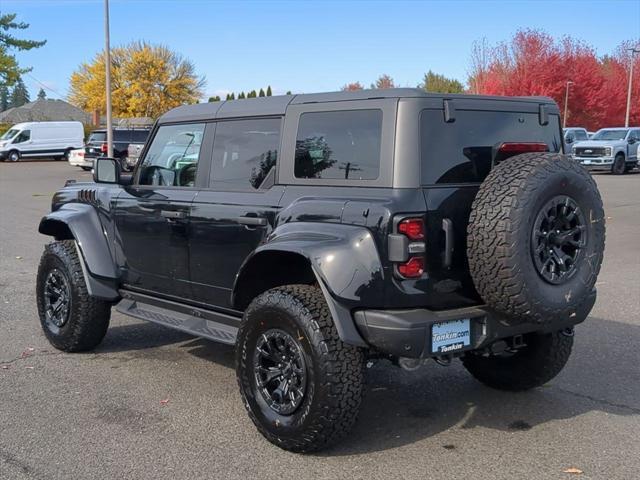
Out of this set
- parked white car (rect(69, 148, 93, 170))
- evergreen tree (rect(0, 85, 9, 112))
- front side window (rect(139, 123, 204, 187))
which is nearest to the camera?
front side window (rect(139, 123, 204, 187))

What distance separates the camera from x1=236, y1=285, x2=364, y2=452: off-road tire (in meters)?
3.81

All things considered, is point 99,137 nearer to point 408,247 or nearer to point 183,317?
point 183,317

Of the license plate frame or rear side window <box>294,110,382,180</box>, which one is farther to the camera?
rear side window <box>294,110,382,180</box>

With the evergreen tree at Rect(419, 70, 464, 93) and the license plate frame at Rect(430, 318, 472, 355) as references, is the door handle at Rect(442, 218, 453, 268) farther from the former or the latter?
the evergreen tree at Rect(419, 70, 464, 93)

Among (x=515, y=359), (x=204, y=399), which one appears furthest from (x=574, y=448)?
(x=204, y=399)

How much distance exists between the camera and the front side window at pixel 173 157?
516 cm

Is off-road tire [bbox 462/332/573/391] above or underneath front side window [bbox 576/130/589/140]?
underneath

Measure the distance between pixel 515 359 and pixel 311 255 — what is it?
192 centimetres

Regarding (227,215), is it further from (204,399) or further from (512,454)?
(512,454)

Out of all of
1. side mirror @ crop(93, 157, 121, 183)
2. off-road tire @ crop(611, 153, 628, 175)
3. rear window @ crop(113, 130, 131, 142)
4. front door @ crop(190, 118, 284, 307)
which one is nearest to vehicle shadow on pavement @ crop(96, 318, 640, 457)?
front door @ crop(190, 118, 284, 307)

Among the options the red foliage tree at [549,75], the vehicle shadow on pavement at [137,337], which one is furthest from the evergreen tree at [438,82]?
the vehicle shadow on pavement at [137,337]

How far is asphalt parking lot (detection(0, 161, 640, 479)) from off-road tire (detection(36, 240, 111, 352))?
125 mm

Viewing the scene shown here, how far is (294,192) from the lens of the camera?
4.34 meters

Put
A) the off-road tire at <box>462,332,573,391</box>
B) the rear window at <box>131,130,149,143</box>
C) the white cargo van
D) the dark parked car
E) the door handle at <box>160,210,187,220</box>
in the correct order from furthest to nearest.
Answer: the white cargo van < the rear window at <box>131,130,149,143</box> < the dark parked car < the door handle at <box>160,210,187,220</box> < the off-road tire at <box>462,332,573,391</box>
